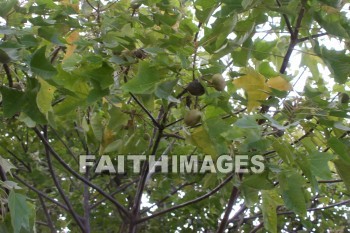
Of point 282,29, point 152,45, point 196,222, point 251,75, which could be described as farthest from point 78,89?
point 196,222

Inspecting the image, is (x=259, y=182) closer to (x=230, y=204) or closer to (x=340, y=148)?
(x=340, y=148)

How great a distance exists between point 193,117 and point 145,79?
24cm

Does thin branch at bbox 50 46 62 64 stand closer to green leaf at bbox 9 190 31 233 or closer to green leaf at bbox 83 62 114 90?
green leaf at bbox 83 62 114 90

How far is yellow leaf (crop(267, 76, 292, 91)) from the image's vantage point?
75.8 inches

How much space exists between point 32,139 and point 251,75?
8.16 ft

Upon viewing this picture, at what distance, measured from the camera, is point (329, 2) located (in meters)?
1.92

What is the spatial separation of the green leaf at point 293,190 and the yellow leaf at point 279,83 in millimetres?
281

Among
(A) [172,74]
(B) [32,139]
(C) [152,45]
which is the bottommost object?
(A) [172,74]

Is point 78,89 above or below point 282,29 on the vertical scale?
below

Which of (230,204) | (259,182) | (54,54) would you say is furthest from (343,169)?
(54,54)

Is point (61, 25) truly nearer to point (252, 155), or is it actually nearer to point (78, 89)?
point (78, 89)

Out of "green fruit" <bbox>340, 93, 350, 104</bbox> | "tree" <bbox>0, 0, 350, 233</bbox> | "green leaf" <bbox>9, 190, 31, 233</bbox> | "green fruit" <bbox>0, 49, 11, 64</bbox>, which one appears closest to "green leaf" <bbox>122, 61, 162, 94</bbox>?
"tree" <bbox>0, 0, 350, 233</bbox>

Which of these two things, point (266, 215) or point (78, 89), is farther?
point (266, 215)

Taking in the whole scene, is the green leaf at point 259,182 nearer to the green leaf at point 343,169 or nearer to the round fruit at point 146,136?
the green leaf at point 343,169
